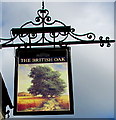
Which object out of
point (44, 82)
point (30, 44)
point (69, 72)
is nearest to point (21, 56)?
point (30, 44)

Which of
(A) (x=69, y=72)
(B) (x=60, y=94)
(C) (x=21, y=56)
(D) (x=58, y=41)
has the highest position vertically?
(D) (x=58, y=41)

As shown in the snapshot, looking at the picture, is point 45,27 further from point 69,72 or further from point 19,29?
point 69,72

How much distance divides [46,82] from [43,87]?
59mm

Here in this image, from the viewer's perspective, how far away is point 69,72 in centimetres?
252

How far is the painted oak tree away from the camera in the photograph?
250cm

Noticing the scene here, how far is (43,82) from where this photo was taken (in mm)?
2531

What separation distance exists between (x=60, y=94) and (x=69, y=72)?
24cm

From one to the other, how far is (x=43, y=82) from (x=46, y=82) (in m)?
0.03

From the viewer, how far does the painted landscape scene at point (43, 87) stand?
8.08 ft

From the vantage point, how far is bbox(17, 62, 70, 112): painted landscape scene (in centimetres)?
246

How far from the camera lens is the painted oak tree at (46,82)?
8.19ft

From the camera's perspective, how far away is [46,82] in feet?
8.28

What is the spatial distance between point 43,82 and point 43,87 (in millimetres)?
50

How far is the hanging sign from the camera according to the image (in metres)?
2.46
